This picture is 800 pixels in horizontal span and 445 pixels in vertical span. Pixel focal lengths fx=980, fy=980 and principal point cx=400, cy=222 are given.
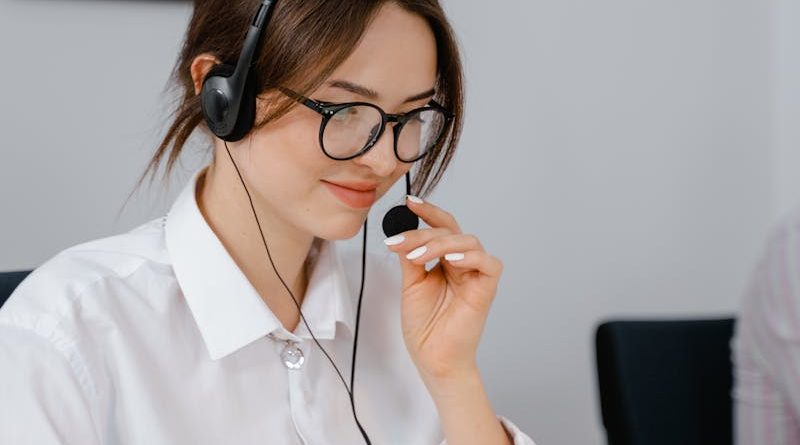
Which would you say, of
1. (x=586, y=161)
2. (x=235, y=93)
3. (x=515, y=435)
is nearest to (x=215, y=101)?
(x=235, y=93)

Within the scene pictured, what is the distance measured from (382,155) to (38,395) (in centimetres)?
41

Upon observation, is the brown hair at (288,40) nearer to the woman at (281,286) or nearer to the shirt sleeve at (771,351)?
the woman at (281,286)

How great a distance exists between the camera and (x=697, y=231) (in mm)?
2152

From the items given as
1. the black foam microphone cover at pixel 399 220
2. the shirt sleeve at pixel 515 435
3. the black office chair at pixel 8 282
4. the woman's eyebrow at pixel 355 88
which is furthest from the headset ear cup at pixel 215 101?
the shirt sleeve at pixel 515 435

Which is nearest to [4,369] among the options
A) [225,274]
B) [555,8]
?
[225,274]

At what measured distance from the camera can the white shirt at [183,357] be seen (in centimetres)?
94

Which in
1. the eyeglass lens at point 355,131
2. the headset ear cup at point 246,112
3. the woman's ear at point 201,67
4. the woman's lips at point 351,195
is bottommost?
the woman's lips at point 351,195

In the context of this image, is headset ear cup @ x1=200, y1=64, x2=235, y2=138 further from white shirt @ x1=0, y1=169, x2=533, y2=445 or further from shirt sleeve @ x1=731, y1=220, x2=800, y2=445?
shirt sleeve @ x1=731, y1=220, x2=800, y2=445

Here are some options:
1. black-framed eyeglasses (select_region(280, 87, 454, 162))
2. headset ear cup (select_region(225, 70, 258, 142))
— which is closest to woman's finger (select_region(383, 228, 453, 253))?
black-framed eyeglasses (select_region(280, 87, 454, 162))

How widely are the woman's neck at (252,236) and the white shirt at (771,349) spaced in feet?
1.98

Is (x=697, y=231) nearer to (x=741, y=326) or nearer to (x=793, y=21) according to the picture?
(x=793, y=21)

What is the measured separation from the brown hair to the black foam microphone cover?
17cm

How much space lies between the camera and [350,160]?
3.42ft

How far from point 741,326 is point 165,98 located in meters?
0.94
